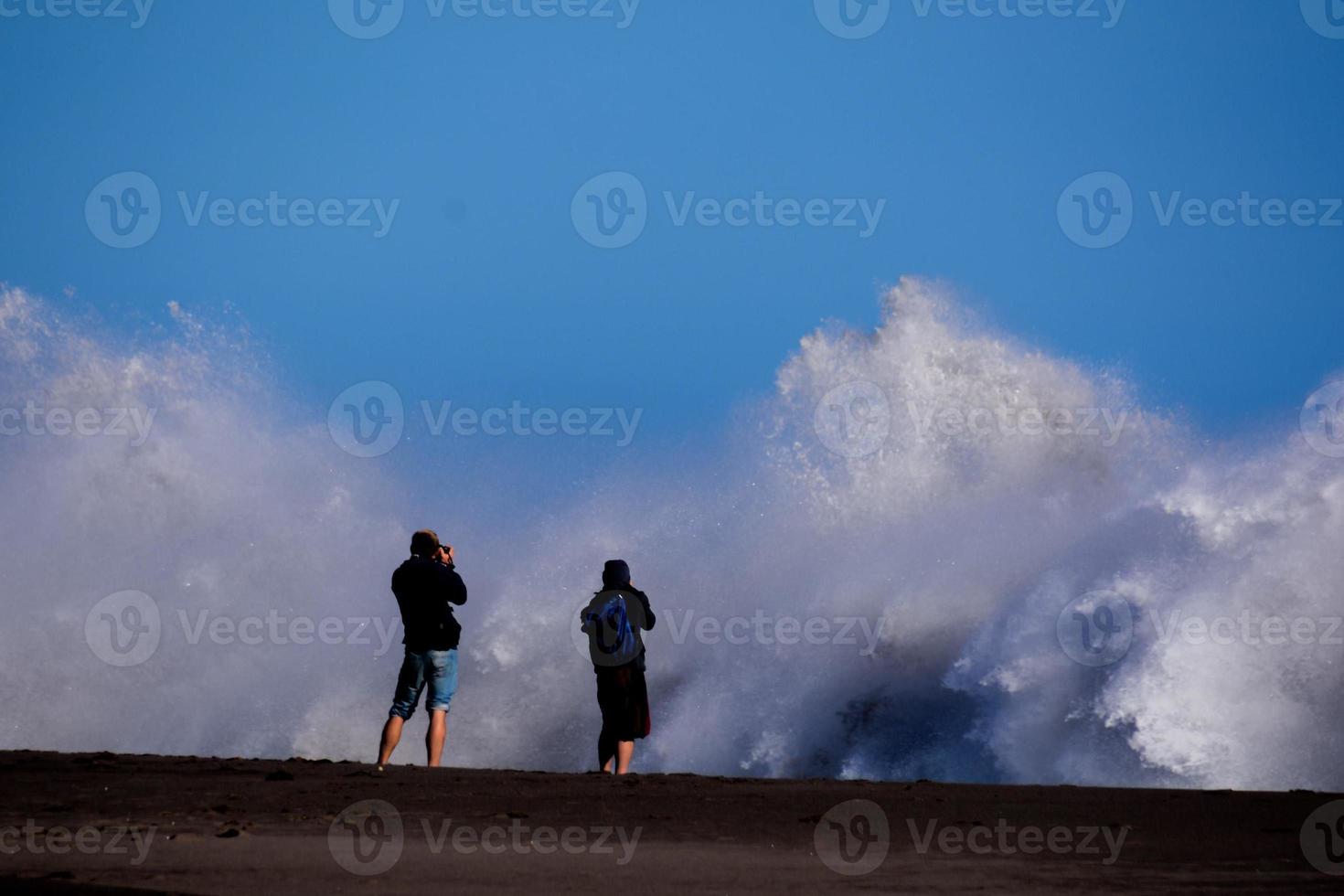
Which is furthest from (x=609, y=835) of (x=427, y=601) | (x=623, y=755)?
(x=427, y=601)

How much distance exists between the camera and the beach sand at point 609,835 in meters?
5.07

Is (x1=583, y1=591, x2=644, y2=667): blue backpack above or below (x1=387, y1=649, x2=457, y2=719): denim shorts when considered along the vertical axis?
above

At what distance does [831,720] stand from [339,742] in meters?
6.82

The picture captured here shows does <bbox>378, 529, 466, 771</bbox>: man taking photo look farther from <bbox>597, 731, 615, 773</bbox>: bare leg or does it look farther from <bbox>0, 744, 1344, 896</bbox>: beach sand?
<bbox>597, 731, 615, 773</bbox>: bare leg

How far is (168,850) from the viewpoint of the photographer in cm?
555

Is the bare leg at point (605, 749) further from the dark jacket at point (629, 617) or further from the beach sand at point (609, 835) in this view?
the beach sand at point (609, 835)

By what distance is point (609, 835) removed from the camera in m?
6.20

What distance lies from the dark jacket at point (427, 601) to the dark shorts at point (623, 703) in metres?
1.10

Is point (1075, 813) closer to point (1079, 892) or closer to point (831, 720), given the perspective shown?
point (1079, 892)

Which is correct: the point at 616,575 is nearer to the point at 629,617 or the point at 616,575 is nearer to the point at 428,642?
the point at 629,617

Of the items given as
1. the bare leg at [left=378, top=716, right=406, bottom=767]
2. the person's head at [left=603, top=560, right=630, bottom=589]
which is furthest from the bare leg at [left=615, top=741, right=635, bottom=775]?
the bare leg at [left=378, top=716, right=406, bottom=767]

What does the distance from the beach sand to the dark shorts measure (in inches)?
38.7

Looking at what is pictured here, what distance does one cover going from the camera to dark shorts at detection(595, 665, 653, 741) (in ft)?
30.7

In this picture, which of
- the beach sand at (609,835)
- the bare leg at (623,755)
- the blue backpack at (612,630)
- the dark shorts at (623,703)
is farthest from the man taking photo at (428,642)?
the bare leg at (623,755)
